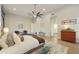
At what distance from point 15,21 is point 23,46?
17.5 inches

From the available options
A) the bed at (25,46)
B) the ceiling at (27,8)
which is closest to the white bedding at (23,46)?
the bed at (25,46)

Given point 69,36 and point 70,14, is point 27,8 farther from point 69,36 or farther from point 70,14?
point 69,36

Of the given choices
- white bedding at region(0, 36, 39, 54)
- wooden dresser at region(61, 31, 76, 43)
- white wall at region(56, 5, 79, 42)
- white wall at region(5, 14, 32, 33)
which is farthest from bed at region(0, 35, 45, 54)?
white wall at region(56, 5, 79, 42)

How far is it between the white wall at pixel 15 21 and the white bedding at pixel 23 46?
16 cm

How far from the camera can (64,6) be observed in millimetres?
2254

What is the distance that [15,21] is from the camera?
227 cm

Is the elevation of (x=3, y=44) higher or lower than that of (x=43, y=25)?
lower

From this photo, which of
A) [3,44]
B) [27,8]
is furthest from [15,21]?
[3,44]

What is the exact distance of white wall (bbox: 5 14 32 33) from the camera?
2.25 meters

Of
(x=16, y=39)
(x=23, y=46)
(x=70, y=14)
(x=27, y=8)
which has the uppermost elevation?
(x=27, y=8)
